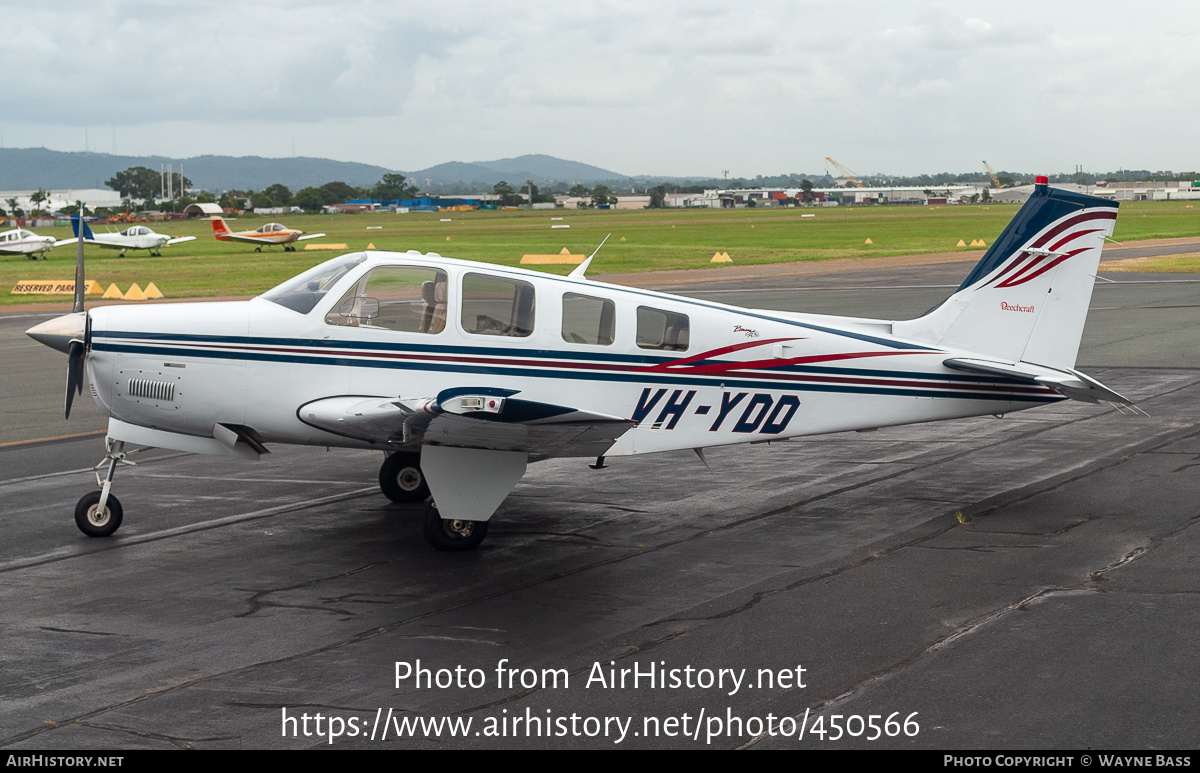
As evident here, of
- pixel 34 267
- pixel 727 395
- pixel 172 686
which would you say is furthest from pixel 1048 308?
pixel 34 267

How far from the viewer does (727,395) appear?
33.5 ft

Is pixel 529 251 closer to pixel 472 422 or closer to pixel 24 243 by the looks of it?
pixel 24 243

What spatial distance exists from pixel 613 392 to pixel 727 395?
103 centimetres

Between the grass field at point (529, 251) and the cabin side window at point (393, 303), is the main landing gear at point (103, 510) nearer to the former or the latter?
the cabin side window at point (393, 303)

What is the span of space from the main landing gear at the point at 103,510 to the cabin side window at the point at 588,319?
4.01 metres

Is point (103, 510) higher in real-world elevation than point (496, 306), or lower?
lower

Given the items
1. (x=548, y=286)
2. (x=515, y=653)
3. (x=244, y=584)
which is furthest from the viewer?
(x=548, y=286)

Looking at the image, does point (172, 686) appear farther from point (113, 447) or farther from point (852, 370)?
point (852, 370)

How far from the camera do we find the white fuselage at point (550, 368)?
376 inches

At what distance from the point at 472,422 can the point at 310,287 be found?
239 centimetres

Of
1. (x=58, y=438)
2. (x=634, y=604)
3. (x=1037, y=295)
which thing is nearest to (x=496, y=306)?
(x=634, y=604)

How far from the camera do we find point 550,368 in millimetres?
9859

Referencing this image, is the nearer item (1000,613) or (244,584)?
(1000,613)

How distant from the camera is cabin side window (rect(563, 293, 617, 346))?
993 cm
